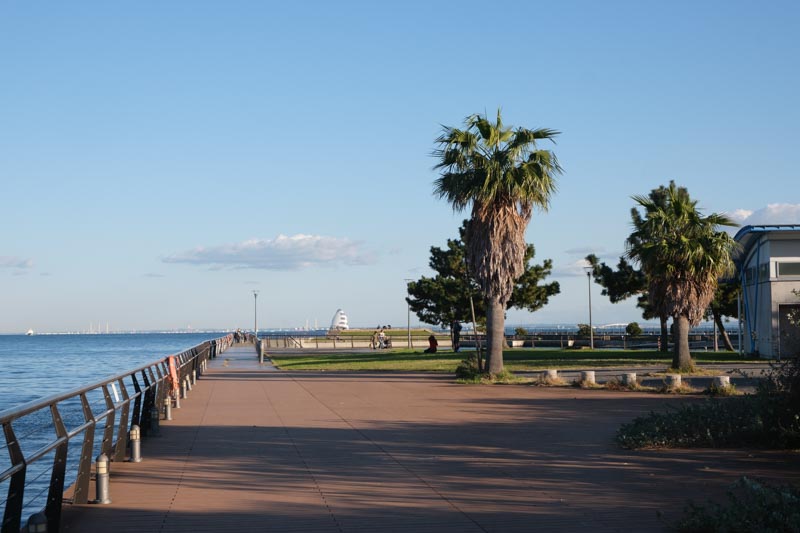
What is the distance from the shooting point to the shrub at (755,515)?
6.75 metres

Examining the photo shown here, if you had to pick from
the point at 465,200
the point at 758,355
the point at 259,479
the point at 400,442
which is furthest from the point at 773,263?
the point at 259,479

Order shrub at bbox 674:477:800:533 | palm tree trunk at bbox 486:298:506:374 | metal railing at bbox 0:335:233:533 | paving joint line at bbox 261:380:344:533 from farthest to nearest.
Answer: palm tree trunk at bbox 486:298:506:374
paving joint line at bbox 261:380:344:533
shrub at bbox 674:477:800:533
metal railing at bbox 0:335:233:533

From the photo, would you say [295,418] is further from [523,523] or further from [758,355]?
[758,355]

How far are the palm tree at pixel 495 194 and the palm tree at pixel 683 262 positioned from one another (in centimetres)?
597

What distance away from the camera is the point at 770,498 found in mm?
7059

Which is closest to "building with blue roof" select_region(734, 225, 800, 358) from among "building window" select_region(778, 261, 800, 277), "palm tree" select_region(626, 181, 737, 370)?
"building window" select_region(778, 261, 800, 277)

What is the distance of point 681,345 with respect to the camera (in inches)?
1214

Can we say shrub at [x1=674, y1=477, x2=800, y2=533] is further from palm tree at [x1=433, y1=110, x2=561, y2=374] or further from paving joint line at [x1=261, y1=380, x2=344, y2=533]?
palm tree at [x1=433, y1=110, x2=561, y2=374]

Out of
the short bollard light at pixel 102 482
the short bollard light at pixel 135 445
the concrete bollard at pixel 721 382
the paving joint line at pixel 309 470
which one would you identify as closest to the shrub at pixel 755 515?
the paving joint line at pixel 309 470

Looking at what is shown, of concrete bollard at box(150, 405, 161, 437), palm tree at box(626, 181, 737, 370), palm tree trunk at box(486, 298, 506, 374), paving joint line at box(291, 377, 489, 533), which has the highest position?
palm tree at box(626, 181, 737, 370)

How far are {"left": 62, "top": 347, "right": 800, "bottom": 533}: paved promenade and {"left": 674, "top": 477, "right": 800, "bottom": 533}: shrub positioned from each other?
44cm

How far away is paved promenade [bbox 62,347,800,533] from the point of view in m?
8.30

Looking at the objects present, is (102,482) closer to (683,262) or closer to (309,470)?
(309,470)

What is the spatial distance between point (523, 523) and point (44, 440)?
15.9 metres
